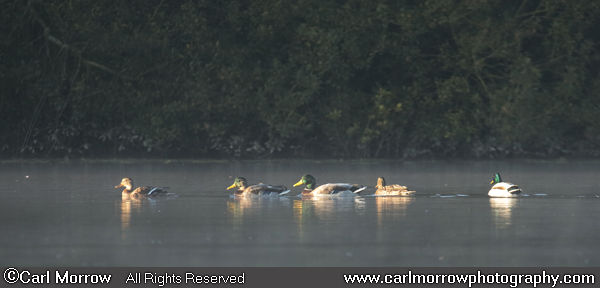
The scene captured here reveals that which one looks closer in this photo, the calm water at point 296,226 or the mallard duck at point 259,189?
the calm water at point 296,226

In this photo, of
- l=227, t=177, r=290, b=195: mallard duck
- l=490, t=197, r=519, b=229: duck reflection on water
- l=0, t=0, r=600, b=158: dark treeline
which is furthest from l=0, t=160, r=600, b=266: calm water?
l=0, t=0, r=600, b=158: dark treeline

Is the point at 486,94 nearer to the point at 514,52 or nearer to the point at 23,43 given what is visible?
the point at 514,52

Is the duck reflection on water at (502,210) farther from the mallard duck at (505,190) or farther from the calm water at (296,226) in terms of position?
the mallard duck at (505,190)

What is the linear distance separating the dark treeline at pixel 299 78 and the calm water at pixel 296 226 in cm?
1126

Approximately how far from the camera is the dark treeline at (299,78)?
3700 cm

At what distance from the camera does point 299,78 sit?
123ft

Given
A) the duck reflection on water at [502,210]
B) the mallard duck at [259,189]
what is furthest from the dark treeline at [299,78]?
the duck reflection on water at [502,210]

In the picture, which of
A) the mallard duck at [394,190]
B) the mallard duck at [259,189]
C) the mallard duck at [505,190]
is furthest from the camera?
the mallard duck at [394,190]

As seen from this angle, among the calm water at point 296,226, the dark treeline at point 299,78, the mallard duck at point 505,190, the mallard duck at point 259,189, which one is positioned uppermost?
the dark treeline at point 299,78

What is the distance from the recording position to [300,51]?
38094 mm

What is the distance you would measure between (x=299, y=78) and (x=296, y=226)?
2298 cm

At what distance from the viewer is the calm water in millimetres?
11688

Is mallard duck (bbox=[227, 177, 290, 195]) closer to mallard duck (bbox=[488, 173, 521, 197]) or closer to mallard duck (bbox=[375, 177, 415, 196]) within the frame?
mallard duck (bbox=[375, 177, 415, 196])

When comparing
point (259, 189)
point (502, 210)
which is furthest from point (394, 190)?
point (502, 210)
